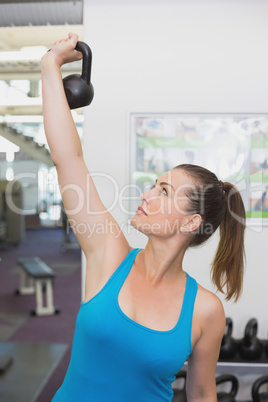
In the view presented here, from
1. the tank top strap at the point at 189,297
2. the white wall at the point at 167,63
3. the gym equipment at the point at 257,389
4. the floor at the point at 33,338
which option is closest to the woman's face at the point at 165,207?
the tank top strap at the point at 189,297

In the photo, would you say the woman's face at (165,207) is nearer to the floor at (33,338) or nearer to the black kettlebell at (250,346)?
the black kettlebell at (250,346)

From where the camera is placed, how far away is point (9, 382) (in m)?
2.38

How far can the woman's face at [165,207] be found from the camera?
2.86ft

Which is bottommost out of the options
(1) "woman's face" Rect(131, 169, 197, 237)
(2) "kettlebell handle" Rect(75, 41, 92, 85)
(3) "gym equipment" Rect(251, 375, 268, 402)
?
(3) "gym equipment" Rect(251, 375, 268, 402)

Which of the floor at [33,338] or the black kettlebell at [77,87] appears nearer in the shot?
the black kettlebell at [77,87]

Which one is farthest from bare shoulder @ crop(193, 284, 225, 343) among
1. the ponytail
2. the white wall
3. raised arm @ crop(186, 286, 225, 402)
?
the white wall

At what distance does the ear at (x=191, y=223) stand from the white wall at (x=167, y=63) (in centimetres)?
113

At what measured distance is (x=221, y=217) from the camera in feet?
3.31

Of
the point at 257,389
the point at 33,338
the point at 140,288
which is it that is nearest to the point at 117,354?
the point at 140,288

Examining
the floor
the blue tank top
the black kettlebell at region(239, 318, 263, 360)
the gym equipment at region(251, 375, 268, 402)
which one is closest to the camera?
the blue tank top

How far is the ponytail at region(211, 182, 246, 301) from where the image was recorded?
1002 mm

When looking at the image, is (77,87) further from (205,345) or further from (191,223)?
(205,345)

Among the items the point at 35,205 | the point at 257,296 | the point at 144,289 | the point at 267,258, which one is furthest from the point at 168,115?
the point at 35,205

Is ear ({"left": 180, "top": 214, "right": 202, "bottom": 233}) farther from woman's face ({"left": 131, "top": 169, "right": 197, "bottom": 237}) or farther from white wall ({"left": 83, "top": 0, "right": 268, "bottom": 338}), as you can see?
white wall ({"left": 83, "top": 0, "right": 268, "bottom": 338})
